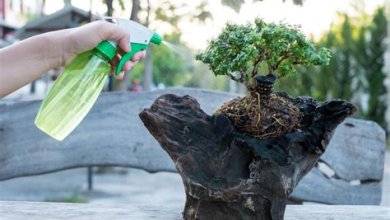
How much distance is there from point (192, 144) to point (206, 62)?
17cm

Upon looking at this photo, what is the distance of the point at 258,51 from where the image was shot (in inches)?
40.1

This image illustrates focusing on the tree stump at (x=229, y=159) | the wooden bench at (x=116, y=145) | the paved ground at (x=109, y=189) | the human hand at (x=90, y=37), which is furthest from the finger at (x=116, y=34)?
the paved ground at (x=109, y=189)

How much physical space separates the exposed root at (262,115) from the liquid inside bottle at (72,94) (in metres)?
0.24

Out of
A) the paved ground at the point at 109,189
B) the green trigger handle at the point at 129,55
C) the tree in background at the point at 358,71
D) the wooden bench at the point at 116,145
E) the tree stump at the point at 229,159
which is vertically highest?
the green trigger handle at the point at 129,55

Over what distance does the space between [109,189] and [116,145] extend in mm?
2969

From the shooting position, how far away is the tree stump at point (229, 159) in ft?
3.28

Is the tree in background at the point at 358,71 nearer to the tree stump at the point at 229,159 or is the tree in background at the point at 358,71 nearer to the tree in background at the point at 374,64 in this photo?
the tree in background at the point at 374,64

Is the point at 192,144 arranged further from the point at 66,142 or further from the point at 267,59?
the point at 66,142

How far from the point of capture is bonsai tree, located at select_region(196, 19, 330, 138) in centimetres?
101

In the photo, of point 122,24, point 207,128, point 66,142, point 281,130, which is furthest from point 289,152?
point 66,142

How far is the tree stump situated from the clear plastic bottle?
0.10 metres

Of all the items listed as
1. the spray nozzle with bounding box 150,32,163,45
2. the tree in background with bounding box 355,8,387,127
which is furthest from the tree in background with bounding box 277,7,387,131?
the spray nozzle with bounding box 150,32,163,45

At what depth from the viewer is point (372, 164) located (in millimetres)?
1743

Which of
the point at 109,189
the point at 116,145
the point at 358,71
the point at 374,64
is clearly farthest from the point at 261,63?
the point at 358,71
